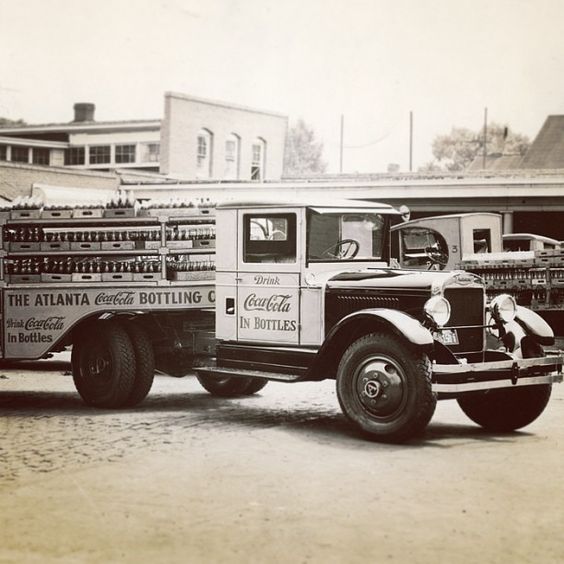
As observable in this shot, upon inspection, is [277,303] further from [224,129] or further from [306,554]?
[224,129]

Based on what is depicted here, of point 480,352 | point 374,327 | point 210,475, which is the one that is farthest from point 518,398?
point 210,475

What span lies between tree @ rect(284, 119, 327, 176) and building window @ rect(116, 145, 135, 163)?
21778 millimetres

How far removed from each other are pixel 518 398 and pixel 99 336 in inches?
145

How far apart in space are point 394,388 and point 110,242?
3.19m

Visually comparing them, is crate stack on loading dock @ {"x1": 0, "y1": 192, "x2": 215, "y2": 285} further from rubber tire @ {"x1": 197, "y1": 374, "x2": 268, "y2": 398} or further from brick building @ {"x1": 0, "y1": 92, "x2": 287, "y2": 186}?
brick building @ {"x1": 0, "y1": 92, "x2": 287, "y2": 186}

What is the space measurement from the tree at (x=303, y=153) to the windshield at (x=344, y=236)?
151ft

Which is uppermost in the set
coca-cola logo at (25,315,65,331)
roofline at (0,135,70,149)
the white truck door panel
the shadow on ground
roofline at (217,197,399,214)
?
roofline at (0,135,70,149)

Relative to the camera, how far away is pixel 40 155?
33.0 metres

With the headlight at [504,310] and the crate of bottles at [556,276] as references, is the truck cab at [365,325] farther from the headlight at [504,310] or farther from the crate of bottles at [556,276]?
the crate of bottles at [556,276]

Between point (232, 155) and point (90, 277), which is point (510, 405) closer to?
point (90, 277)

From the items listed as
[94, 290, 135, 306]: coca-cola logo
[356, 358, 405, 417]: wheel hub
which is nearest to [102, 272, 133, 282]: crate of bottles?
[94, 290, 135, 306]: coca-cola logo

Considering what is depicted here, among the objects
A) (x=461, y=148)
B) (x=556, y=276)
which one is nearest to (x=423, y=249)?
(x=556, y=276)

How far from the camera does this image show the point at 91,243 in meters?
8.43

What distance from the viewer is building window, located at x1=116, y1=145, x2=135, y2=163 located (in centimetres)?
3300
